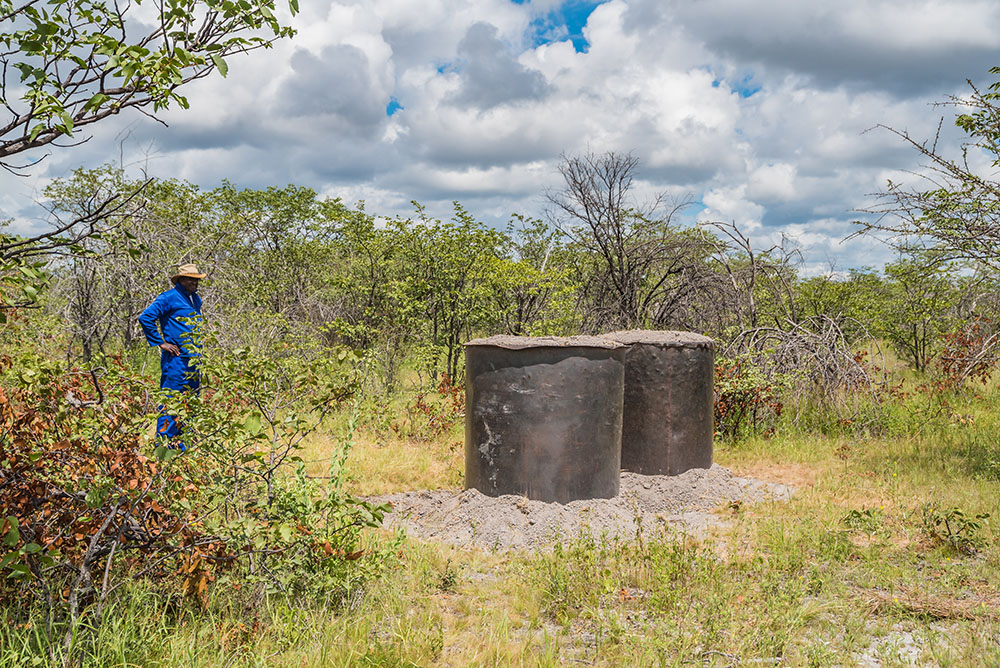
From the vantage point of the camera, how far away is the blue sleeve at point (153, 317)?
6.15m

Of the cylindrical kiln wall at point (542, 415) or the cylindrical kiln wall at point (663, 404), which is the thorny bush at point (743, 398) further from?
the cylindrical kiln wall at point (542, 415)

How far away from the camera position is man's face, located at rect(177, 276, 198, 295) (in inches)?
253

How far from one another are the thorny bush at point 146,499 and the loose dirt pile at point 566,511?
1.58 metres

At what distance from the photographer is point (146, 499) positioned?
355 centimetres

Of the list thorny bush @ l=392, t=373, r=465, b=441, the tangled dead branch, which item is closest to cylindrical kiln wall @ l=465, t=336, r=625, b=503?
thorny bush @ l=392, t=373, r=465, b=441

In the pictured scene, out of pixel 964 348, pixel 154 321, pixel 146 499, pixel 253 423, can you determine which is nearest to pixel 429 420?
pixel 154 321

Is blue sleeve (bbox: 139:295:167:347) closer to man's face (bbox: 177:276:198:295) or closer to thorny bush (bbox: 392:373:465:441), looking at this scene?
man's face (bbox: 177:276:198:295)

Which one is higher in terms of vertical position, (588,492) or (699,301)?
(699,301)

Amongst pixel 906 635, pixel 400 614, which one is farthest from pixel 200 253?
pixel 906 635

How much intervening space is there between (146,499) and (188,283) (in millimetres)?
3381

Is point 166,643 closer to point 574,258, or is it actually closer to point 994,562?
point 994,562

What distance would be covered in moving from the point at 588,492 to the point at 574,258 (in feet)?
31.6

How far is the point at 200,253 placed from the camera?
32.1ft

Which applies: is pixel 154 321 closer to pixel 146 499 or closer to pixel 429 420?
pixel 146 499
